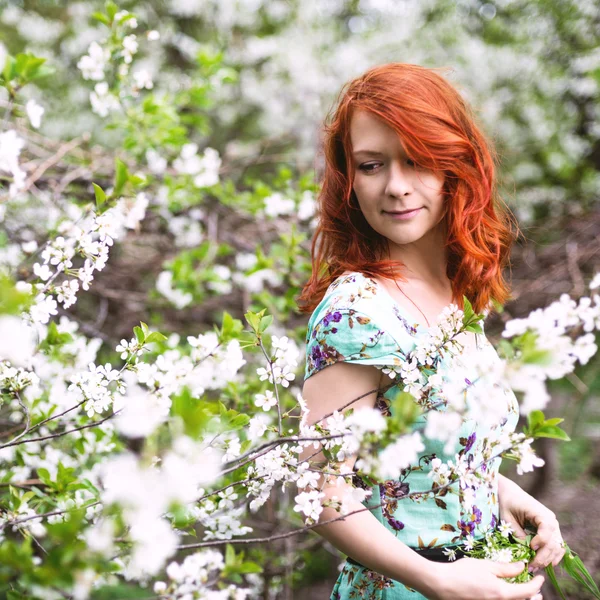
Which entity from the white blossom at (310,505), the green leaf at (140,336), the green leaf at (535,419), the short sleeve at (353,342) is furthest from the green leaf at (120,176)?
the green leaf at (535,419)

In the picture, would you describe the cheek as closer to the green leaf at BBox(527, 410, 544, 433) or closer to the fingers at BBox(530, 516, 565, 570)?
the green leaf at BBox(527, 410, 544, 433)

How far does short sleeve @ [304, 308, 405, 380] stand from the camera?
1173mm

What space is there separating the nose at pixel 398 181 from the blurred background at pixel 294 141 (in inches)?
23.8

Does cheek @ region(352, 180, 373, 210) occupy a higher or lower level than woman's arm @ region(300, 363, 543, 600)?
higher

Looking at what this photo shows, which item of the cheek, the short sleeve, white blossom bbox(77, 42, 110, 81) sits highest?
white blossom bbox(77, 42, 110, 81)

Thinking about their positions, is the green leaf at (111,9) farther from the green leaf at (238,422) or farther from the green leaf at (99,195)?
the green leaf at (238,422)

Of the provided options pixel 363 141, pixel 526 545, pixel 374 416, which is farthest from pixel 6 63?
pixel 526 545

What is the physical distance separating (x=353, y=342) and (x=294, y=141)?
417 centimetres

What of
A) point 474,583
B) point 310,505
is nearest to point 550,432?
point 474,583

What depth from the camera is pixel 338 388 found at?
46.4 inches

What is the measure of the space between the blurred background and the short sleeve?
920 mm

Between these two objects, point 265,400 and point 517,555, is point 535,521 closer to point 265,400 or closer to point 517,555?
point 517,555

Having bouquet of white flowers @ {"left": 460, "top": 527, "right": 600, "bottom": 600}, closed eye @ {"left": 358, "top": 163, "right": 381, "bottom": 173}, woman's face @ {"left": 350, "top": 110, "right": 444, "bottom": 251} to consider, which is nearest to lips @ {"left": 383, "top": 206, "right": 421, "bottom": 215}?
woman's face @ {"left": 350, "top": 110, "right": 444, "bottom": 251}

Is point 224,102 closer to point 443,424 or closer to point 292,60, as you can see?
point 292,60
